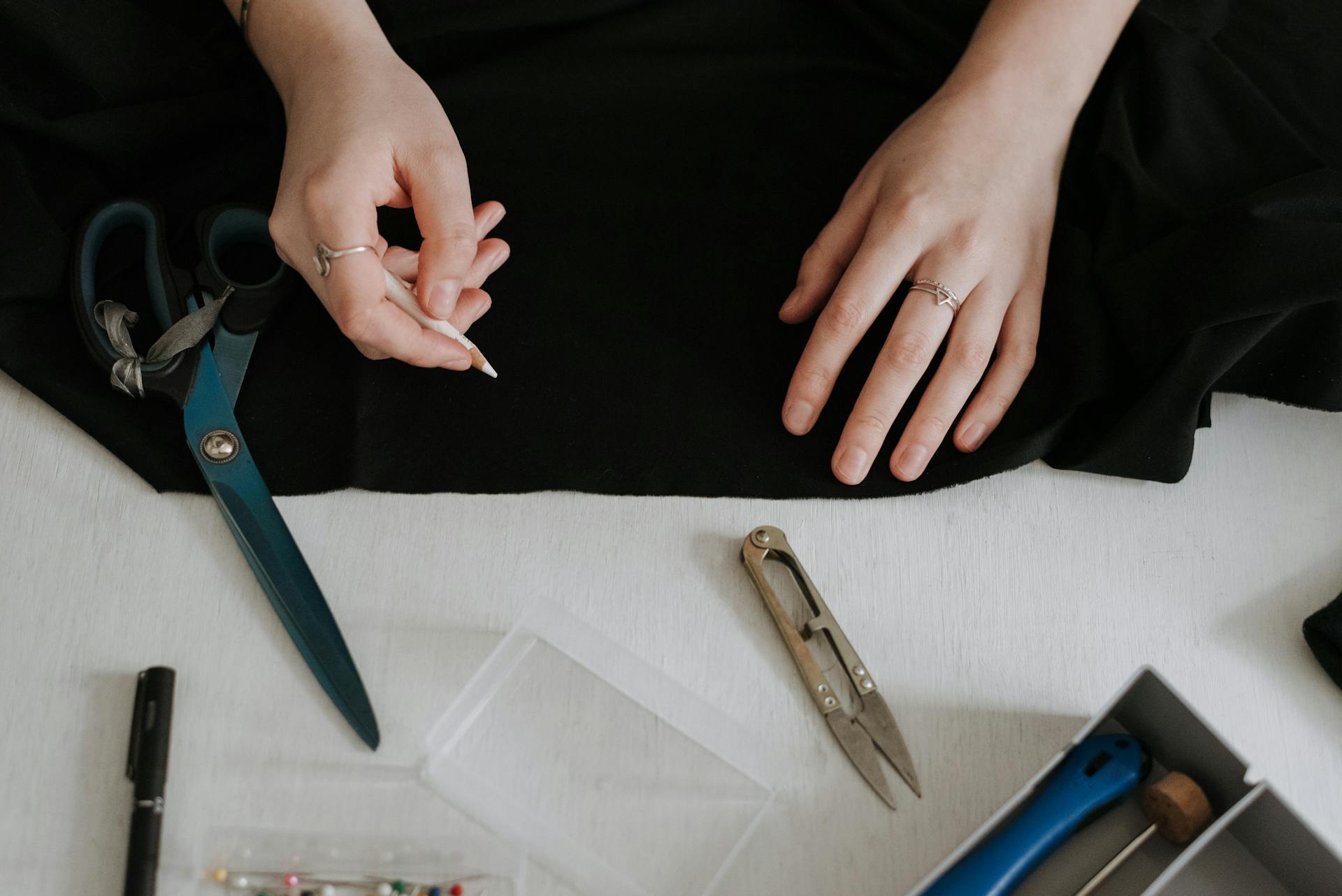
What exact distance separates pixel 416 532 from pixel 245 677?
0.14 m

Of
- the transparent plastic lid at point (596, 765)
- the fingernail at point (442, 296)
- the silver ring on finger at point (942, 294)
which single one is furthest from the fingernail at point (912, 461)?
the fingernail at point (442, 296)

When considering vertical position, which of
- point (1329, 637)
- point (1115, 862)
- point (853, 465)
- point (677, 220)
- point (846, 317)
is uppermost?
point (677, 220)

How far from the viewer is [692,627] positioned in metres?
0.66

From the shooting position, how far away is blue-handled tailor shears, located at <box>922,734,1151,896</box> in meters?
0.55

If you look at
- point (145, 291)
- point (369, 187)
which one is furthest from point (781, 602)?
point (145, 291)

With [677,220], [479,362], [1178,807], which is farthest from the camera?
[677,220]

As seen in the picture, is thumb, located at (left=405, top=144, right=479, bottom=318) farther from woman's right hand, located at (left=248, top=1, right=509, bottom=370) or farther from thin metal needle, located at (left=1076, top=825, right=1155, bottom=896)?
thin metal needle, located at (left=1076, top=825, right=1155, bottom=896)

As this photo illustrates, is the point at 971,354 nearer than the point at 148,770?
No

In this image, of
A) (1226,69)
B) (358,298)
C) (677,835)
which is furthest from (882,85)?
(677,835)

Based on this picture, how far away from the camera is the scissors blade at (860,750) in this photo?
0.60 meters

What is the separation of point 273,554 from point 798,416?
0.36 m

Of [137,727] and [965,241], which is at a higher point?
[965,241]

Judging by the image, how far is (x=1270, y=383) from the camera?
0.73 meters

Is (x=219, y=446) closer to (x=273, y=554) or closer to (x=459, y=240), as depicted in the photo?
(x=273, y=554)
